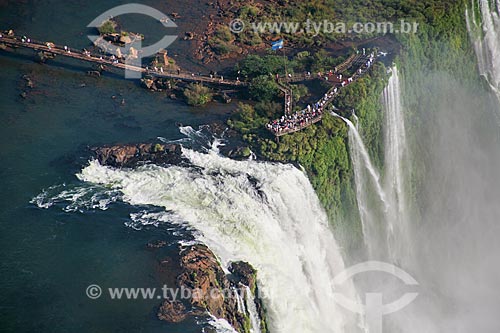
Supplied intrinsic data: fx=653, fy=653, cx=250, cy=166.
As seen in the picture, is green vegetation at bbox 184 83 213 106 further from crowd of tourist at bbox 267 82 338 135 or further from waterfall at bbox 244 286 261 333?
waterfall at bbox 244 286 261 333

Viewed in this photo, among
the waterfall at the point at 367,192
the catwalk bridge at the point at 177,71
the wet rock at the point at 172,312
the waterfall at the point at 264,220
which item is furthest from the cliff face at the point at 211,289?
the catwalk bridge at the point at 177,71

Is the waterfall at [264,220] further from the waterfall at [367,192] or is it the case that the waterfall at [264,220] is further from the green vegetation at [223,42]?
the green vegetation at [223,42]

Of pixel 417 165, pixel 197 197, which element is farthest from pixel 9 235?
pixel 417 165

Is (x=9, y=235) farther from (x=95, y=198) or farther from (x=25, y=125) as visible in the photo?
(x=25, y=125)

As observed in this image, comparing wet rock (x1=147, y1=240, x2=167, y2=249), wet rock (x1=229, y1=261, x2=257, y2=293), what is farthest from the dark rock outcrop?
wet rock (x1=229, y1=261, x2=257, y2=293)
